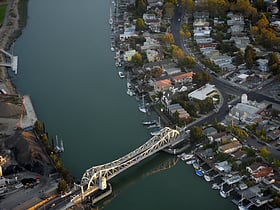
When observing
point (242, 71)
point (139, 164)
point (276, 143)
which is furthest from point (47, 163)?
point (242, 71)

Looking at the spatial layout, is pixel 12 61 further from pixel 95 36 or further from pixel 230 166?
pixel 230 166

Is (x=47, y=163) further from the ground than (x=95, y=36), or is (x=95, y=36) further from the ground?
(x=95, y=36)

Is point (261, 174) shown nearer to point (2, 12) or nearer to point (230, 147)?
point (230, 147)

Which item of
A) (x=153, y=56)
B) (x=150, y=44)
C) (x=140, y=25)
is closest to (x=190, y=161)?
(x=153, y=56)

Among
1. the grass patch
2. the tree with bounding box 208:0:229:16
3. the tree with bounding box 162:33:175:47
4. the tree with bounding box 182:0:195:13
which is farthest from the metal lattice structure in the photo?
the grass patch

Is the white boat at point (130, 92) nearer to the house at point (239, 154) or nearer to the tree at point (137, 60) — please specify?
the tree at point (137, 60)

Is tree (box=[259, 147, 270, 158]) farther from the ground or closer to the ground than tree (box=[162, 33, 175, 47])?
closer to the ground

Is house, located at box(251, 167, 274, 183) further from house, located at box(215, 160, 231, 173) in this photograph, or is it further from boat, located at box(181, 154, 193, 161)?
boat, located at box(181, 154, 193, 161)

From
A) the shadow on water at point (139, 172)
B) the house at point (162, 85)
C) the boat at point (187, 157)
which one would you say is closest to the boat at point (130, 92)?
the house at point (162, 85)
